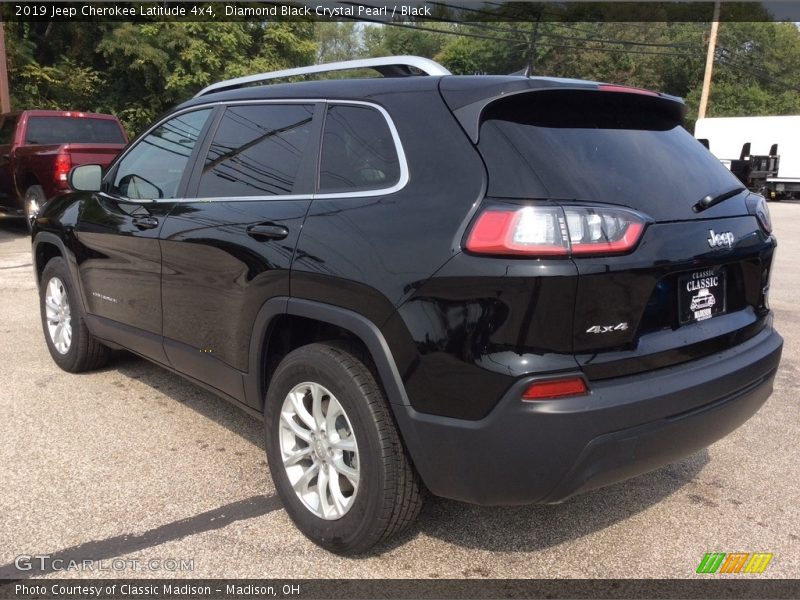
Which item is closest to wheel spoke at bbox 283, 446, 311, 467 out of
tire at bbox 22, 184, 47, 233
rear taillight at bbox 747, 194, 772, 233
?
rear taillight at bbox 747, 194, 772, 233

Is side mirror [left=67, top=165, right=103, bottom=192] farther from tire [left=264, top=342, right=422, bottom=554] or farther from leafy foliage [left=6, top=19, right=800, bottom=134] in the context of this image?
leafy foliage [left=6, top=19, right=800, bottom=134]

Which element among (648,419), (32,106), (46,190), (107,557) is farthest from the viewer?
(32,106)

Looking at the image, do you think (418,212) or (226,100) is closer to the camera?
(418,212)

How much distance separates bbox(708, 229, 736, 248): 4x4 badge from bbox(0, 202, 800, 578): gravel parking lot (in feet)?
3.90

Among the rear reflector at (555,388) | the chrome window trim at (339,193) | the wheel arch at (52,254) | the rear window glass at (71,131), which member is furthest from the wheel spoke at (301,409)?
the rear window glass at (71,131)

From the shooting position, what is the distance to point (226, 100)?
3.53m

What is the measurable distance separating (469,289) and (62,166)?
31.7 feet

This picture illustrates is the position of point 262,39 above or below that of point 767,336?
above

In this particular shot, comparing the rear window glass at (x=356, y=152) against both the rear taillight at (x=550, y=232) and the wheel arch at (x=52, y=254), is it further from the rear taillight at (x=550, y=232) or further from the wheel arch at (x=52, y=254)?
the wheel arch at (x=52, y=254)

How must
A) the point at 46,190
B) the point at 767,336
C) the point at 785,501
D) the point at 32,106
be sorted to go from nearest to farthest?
the point at 767,336, the point at 785,501, the point at 46,190, the point at 32,106

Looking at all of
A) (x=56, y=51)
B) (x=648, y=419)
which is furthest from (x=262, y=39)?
(x=648, y=419)

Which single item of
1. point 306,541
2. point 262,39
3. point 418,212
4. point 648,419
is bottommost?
point 306,541

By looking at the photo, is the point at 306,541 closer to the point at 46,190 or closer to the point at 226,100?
the point at 226,100

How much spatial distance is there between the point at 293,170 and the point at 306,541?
150 cm
